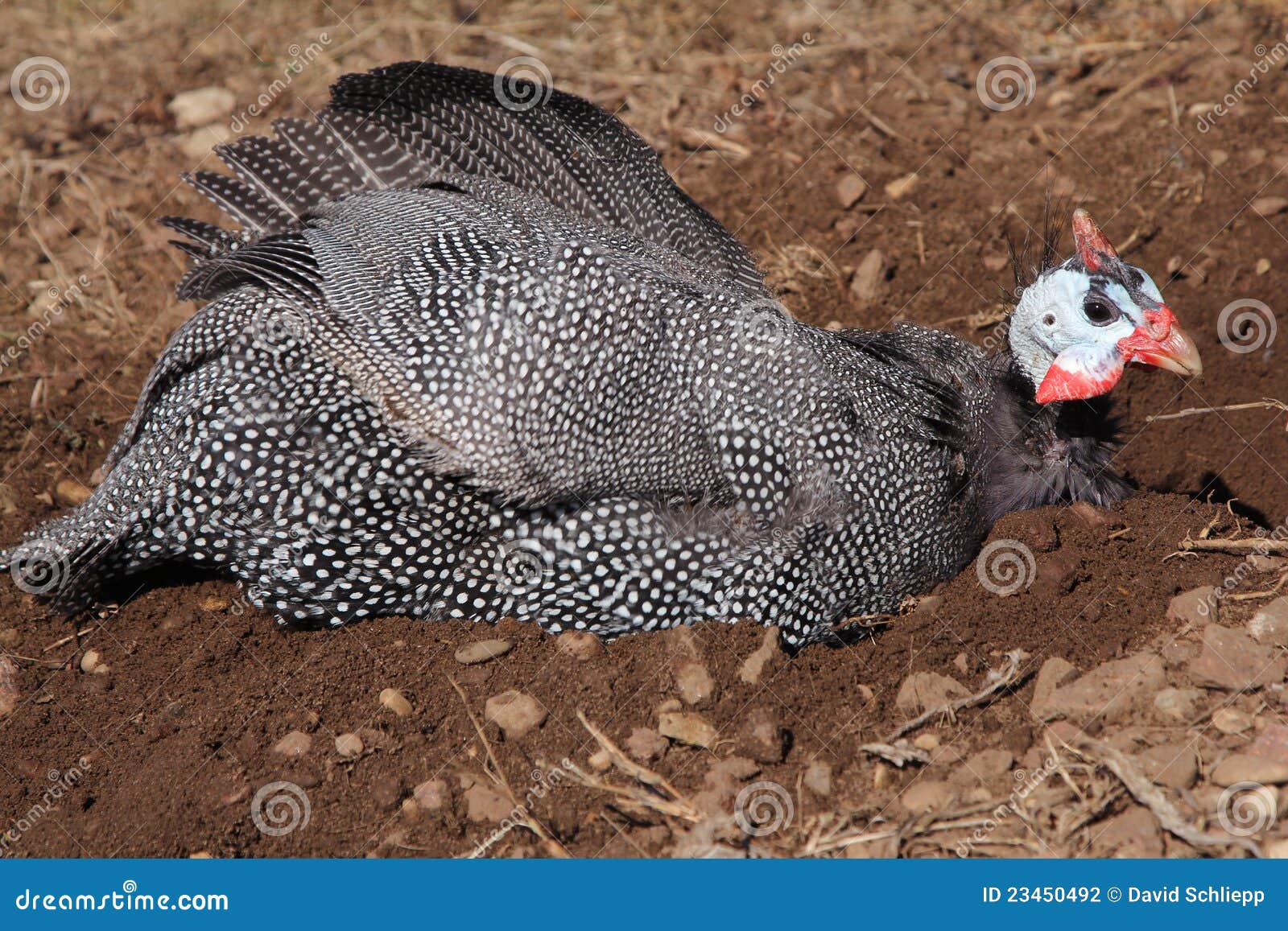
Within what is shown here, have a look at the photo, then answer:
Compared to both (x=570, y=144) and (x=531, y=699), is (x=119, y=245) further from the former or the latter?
(x=531, y=699)

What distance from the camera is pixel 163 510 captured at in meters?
3.82

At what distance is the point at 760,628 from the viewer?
152 inches

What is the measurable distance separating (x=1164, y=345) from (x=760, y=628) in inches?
72.6

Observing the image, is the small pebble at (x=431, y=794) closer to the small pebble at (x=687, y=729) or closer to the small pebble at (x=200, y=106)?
the small pebble at (x=687, y=729)

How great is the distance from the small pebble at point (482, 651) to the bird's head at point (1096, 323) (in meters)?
2.28

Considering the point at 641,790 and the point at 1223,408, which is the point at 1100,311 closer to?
the point at 1223,408

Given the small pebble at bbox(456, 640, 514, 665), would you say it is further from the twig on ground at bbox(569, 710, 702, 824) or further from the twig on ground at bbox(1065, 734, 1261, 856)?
the twig on ground at bbox(1065, 734, 1261, 856)

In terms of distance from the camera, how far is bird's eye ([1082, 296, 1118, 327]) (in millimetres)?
4172

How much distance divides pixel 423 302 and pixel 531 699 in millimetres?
1377

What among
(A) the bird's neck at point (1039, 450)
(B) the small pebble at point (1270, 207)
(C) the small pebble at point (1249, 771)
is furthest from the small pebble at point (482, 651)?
(B) the small pebble at point (1270, 207)

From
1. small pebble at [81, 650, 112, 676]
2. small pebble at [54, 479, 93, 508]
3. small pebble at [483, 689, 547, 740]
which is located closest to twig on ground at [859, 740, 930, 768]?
small pebble at [483, 689, 547, 740]

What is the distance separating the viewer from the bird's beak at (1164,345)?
4.08 metres

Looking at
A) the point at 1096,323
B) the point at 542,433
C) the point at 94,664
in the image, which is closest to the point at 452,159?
the point at 542,433

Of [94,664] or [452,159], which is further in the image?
[452,159]
